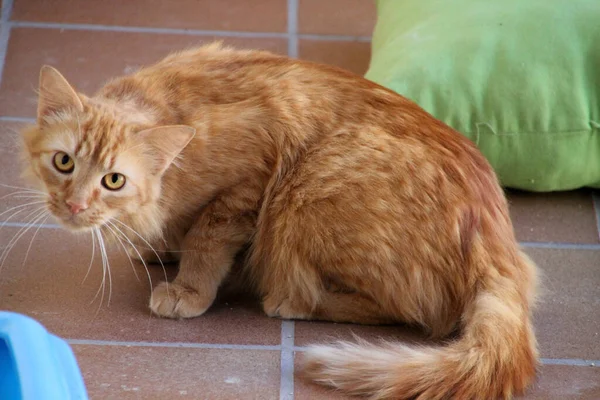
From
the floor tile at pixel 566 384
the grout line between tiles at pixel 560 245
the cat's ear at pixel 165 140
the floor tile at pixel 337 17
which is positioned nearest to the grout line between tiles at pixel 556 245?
the grout line between tiles at pixel 560 245

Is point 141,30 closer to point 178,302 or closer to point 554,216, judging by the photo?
point 178,302

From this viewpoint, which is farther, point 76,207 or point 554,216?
point 554,216

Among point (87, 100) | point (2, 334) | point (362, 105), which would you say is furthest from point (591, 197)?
point (2, 334)

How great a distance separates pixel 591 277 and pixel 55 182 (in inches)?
56.8

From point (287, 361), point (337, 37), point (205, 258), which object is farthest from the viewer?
point (337, 37)

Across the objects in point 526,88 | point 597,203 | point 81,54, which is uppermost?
point 81,54

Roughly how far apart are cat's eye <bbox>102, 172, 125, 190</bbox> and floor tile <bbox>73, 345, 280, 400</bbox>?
0.39 m

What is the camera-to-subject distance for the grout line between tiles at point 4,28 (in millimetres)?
3238

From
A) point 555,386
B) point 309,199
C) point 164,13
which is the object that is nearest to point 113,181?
point 309,199

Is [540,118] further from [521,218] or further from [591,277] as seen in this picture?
[591,277]

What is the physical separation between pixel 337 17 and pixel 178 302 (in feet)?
5.73

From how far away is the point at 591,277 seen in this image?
2545 millimetres

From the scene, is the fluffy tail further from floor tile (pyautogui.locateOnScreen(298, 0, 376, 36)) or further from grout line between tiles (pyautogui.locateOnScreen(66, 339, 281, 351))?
floor tile (pyautogui.locateOnScreen(298, 0, 376, 36))

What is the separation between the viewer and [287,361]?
2.19m
